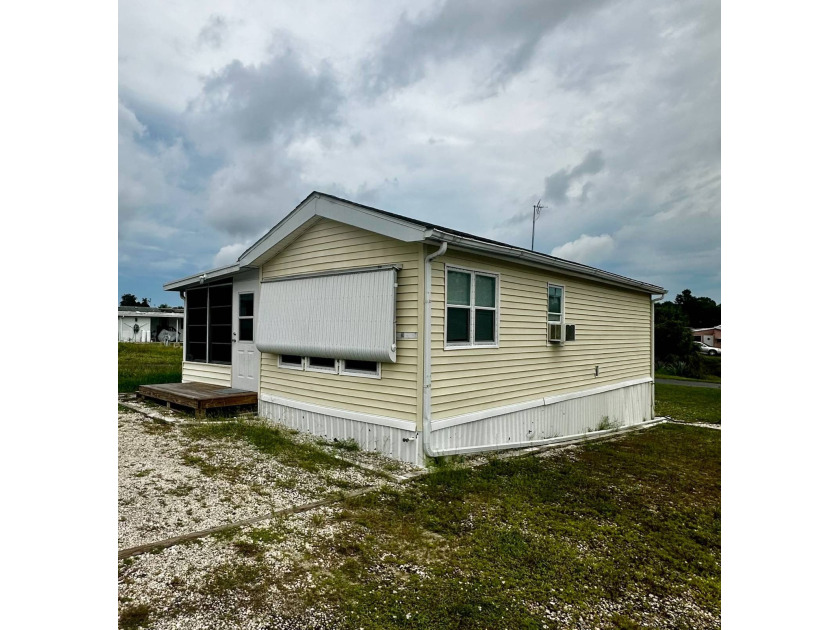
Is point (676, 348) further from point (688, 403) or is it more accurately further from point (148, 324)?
point (148, 324)

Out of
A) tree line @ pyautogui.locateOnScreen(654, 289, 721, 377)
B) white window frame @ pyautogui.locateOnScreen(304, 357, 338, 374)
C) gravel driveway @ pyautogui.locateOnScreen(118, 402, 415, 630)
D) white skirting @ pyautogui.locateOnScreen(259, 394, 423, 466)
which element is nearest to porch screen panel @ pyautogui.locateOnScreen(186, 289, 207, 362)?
white skirting @ pyautogui.locateOnScreen(259, 394, 423, 466)

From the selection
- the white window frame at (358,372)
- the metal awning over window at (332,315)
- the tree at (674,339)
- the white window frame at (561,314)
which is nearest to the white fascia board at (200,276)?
the metal awning over window at (332,315)

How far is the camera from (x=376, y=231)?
237 inches

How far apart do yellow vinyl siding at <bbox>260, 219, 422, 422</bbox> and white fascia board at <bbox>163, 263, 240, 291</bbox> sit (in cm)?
84

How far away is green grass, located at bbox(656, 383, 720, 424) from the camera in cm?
1259

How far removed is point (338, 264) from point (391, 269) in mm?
1321

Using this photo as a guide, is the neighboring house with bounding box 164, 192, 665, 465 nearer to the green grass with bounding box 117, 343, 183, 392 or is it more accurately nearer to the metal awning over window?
the metal awning over window

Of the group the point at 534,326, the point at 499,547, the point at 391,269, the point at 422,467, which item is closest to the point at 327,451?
the point at 422,467

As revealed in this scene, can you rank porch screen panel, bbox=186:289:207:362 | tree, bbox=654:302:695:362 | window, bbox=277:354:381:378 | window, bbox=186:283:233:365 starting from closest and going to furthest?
window, bbox=277:354:381:378 → window, bbox=186:283:233:365 → porch screen panel, bbox=186:289:207:362 → tree, bbox=654:302:695:362

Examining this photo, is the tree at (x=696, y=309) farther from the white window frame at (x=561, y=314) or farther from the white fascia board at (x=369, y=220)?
the white fascia board at (x=369, y=220)

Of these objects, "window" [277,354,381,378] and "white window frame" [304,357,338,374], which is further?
"white window frame" [304,357,338,374]

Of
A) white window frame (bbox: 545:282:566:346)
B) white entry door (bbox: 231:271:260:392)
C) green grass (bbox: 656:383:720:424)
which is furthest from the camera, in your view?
green grass (bbox: 656:383:720:424)

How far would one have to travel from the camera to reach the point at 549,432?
8094 mm

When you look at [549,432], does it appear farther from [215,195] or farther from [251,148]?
[215,195]
